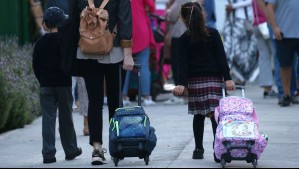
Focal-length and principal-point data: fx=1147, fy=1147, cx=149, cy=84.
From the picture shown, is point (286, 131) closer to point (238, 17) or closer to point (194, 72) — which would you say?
point (194, 72)

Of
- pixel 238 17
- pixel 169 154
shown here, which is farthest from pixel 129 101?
pixel 169 154

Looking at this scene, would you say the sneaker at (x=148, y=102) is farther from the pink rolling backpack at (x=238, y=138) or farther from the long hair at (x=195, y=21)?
the pink rolling backpack at (x=238, y=138)

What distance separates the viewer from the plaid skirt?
10.6m

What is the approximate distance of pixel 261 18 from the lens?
1788cm

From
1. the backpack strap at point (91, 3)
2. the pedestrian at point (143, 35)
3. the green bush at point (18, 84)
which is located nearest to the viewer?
the backpack strap at point (91, 3)

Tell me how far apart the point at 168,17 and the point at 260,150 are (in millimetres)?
7350

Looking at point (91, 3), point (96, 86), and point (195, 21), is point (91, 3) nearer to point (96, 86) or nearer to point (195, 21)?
point (96, 86)

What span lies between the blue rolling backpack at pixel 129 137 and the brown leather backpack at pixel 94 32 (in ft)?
2.00

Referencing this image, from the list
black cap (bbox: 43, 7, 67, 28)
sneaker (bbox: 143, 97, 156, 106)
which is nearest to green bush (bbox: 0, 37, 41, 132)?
sneaker (bbox: 143, 97, 156, 106)

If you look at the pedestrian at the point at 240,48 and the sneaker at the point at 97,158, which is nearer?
the sneaker at the point at 97,158

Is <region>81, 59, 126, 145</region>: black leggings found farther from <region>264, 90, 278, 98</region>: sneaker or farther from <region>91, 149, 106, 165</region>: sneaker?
<region>264, 90, 278, 98</region>: sneaker

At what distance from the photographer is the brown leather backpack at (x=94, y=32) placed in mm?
10148

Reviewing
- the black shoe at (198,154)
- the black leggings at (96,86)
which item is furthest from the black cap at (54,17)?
the black shoe at (198,154)

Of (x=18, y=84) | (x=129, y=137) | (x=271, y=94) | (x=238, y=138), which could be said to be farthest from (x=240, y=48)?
(x=238, y=138)
